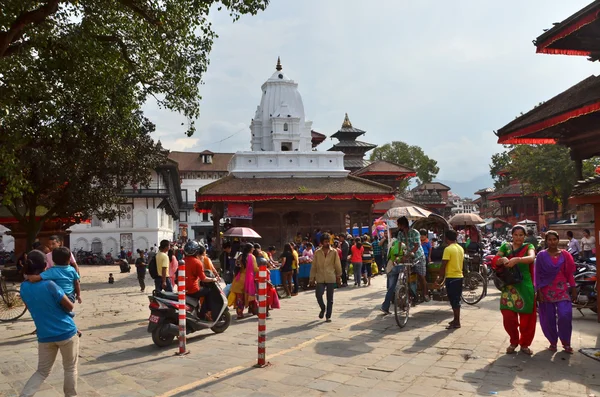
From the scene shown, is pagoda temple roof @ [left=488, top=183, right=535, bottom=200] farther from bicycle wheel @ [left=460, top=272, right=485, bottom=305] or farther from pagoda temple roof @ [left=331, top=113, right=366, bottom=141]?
bicycle wheel @ [left=460, top=272, right=485, bottom=305]

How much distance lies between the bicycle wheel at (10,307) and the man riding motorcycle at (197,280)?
5078 millimetres

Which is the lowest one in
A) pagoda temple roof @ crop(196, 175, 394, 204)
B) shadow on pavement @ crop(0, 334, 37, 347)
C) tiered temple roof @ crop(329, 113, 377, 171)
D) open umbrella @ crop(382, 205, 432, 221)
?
shadow on pavement @ crop(0, 334, 37, 347)

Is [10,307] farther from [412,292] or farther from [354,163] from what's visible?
[354,163]

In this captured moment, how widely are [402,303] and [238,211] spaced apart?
1848cm

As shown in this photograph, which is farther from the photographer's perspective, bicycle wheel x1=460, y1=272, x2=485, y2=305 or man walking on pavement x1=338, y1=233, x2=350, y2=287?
man walking on pavement x1=338, y1=233, x2=350, y2=287

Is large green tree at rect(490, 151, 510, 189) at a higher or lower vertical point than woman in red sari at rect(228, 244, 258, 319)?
higher

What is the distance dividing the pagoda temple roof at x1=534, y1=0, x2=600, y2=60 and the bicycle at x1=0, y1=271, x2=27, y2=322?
1367 cm

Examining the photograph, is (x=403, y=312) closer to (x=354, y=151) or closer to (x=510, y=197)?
(x=354, y=151)

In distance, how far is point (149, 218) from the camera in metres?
44.8

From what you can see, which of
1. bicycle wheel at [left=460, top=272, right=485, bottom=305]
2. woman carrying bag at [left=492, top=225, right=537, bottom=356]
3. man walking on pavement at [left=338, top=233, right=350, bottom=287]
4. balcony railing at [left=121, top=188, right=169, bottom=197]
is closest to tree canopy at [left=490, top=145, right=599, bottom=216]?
man walking on pavement at [left=338, top=233, right=350, bottom=287]

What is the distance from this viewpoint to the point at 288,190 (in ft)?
91.4

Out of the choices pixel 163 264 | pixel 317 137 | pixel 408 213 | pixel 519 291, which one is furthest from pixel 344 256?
pixel 317 137

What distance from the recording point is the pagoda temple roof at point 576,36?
1034cm

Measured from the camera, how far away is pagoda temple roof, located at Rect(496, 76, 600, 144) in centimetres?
1061
